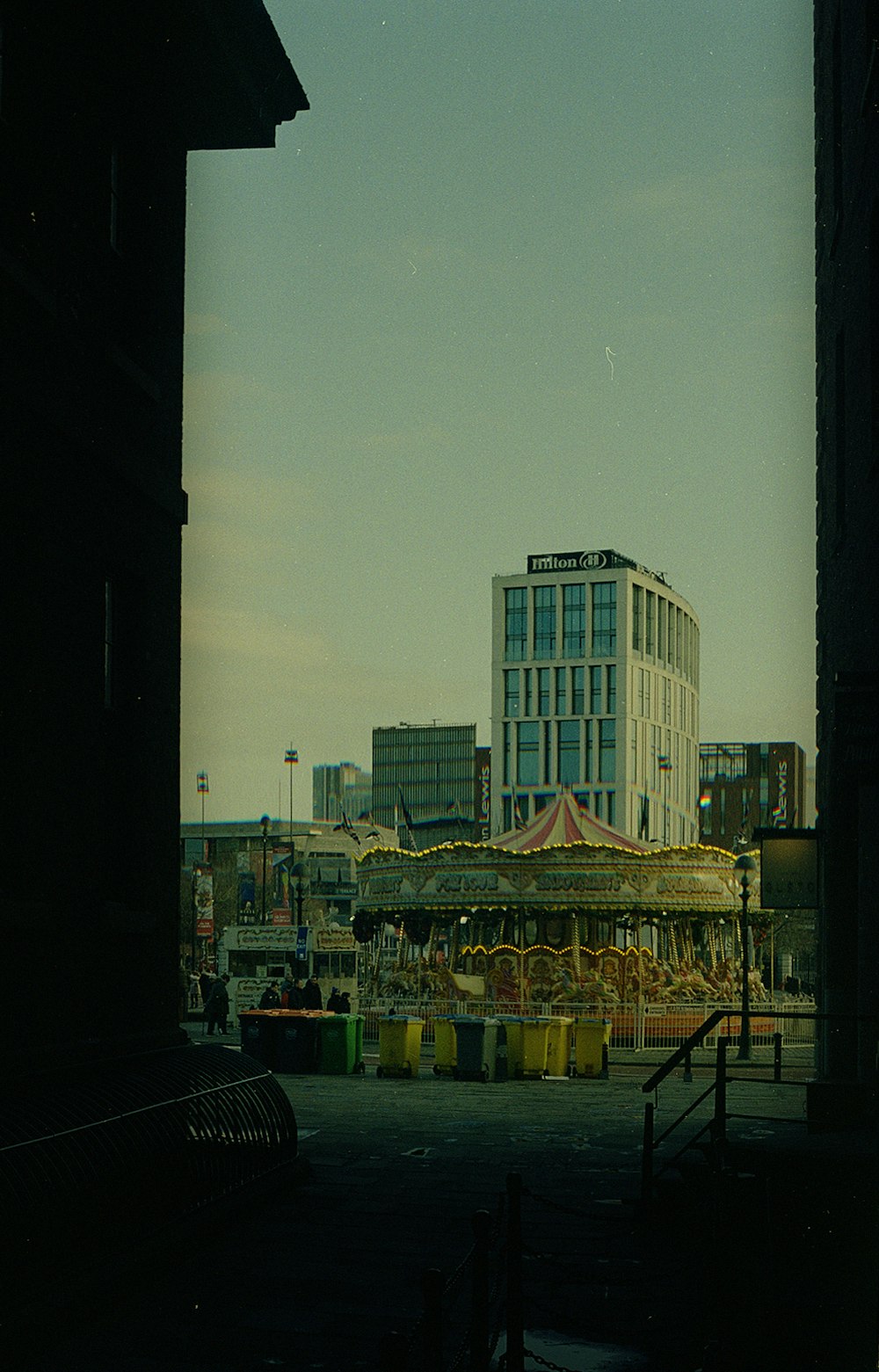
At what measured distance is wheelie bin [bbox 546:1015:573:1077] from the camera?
29.5 m

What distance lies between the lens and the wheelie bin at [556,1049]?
29453 mm

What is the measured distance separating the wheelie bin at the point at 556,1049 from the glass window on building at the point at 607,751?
387ft

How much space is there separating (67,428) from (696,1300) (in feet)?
24.7

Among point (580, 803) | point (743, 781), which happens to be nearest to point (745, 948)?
point (580, 803)

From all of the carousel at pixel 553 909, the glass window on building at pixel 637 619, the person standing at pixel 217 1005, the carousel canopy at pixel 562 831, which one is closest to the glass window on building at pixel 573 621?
the glass window on building at pixel 637 619

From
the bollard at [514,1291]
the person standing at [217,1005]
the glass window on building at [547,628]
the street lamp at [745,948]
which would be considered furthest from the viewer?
the glass window on building at [547,628]

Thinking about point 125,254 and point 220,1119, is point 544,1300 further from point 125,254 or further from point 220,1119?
point 125,254

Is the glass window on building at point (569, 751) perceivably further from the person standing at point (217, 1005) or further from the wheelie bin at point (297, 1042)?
the wheelie bin at point (297, 1042)

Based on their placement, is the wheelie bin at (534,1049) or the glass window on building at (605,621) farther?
the glass window on building at (605,621)

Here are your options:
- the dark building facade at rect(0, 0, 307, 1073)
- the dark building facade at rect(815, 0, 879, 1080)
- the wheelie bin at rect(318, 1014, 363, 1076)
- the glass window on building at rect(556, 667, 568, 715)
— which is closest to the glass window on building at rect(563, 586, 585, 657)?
the glass window on building at rect(556, 667, 568, 715)

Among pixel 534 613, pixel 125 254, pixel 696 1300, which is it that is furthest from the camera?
pixel 534 613

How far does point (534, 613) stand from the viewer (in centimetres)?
15288

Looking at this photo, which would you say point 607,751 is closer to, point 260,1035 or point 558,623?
A: point 558,623

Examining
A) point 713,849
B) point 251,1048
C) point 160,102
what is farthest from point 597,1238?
point 713,849
